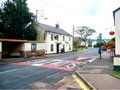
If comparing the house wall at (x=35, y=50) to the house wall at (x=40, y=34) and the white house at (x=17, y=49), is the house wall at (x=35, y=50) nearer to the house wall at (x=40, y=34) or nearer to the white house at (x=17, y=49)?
the white house at (x=17, y=49)

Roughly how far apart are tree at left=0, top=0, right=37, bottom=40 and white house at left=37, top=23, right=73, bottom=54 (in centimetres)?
630

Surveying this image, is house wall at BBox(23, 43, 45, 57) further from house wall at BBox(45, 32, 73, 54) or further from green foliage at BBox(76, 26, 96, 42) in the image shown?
green foliage at BBox(76, 26, 96, 42)

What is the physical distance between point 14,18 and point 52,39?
45.1 ft

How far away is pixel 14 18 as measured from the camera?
5000 cm

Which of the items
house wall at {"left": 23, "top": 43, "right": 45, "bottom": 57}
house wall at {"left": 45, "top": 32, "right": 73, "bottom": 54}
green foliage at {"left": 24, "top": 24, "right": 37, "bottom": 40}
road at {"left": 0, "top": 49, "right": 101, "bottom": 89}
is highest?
green foliage at {"left": 24, "top": 24, "right": 37, "bottom": 40}

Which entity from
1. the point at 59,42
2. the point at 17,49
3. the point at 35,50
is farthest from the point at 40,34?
the point at 17,49

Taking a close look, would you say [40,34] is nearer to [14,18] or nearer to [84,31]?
[14,18]

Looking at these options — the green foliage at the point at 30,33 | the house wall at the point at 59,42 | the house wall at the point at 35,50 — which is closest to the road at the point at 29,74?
the house wall at the point at 35,50

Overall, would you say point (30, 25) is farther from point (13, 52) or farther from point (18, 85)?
point (18, 85)

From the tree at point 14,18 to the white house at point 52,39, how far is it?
6298 mm

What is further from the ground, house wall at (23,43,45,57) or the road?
house wall at (23,43,45,57)

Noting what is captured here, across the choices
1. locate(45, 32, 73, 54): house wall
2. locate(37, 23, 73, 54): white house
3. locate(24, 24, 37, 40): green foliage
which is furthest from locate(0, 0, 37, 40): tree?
locate(45, 32, 73, 54): house wall

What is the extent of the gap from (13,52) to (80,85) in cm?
3070

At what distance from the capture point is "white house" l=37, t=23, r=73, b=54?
57.7 m
